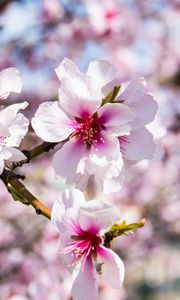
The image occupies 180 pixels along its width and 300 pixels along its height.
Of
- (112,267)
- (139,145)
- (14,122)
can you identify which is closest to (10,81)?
(14,122)

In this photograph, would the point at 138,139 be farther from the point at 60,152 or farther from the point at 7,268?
the point at 7,268

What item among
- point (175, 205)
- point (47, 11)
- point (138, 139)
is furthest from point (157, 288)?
point (138, 139)

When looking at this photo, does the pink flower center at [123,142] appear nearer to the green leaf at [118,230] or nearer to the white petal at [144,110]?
the white petal at [144,110]

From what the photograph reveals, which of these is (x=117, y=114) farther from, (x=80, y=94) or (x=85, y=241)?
(x=85, y=241)

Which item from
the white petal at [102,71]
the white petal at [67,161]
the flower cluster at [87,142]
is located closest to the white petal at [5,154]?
the flower cluster at [87,142]

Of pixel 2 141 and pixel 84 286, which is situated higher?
pixel 2 141

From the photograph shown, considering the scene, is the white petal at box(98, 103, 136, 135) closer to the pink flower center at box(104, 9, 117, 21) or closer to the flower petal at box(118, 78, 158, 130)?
the flower petal at box(118, 78, 158, 130)
